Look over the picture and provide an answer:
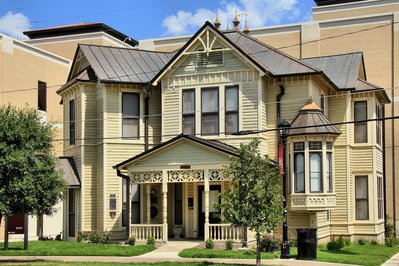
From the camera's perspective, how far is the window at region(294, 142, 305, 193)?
3020 centimetres

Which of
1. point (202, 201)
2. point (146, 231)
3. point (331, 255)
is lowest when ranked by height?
point (331, 255)

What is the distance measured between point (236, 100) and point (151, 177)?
18.6 feet

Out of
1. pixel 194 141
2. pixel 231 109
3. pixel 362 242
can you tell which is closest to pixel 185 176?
pixel 194 141

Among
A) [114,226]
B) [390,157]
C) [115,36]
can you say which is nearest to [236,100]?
[114,226]

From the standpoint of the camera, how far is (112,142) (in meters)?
33.0

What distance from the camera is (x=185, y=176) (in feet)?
98.1

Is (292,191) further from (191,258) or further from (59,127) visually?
(59,127)

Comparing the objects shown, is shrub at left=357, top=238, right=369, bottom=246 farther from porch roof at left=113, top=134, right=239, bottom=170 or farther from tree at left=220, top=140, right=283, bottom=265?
tree at left=220, top=140, right=283, bottom=265

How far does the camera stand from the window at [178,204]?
Result: 33000 mm

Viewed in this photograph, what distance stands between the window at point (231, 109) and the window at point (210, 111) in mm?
516

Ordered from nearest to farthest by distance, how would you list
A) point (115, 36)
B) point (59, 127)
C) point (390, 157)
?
point (390, 157) → point (59, 127) → point (115, 36)

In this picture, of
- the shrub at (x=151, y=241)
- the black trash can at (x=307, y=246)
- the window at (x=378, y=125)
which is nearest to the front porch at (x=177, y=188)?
the shrub at (x=151, y=241)

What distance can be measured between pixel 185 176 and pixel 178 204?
3.75 meters

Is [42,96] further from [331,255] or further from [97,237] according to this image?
[331,255]
